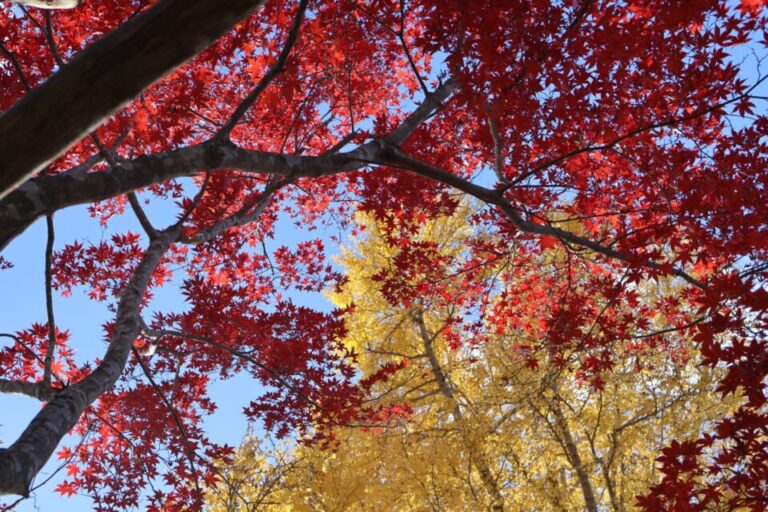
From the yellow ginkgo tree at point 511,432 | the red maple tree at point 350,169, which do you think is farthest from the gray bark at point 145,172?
the yellow ginkgo tree at point 511,432

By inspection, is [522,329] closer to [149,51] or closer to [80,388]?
[80,388]

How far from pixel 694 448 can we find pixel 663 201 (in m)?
2.98

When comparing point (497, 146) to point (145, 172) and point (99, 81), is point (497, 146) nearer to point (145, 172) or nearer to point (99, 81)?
point (145, 172)

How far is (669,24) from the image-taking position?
378 cm

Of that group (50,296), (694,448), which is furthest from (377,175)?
(694,448)

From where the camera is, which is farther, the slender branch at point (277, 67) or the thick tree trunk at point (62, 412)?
the slender branch at point (277, 67)

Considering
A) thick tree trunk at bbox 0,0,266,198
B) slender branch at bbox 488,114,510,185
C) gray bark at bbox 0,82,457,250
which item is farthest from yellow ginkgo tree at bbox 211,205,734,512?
thick tree trunk at bbox 0,0,266,198

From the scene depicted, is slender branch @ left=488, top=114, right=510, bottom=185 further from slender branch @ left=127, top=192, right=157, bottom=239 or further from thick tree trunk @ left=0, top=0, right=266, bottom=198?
slender branch @ left=127, top=192, right=157, bottom=239

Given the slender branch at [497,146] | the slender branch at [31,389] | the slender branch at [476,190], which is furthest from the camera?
the slender branch at [497,146]

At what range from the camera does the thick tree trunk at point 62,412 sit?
196 centimetres

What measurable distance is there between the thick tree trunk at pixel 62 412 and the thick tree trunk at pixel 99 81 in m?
1.24

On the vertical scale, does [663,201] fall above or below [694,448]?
above

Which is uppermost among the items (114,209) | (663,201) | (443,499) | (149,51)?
(114,209)

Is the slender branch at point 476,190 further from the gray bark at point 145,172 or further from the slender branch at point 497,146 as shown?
the slender branch at point 497,146
